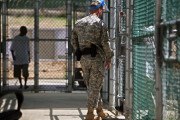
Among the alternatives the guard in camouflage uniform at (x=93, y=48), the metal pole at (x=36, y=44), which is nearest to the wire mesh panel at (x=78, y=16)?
the metal pole at (x=36, y=44)

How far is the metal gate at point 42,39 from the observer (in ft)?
34.0

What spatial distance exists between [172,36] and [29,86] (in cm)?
813

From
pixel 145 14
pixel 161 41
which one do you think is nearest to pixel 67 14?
pixel 145 14

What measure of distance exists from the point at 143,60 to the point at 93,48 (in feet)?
4.43

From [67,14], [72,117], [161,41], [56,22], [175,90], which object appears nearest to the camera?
[175,90]

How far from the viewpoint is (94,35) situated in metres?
5.62

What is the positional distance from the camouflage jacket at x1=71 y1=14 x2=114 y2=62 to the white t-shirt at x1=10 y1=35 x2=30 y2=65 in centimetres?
491

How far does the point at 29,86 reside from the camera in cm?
1106

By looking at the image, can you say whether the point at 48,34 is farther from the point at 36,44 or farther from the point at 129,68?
the point at 129,68

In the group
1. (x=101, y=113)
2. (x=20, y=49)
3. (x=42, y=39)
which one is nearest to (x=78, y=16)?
(x=42, y=39)

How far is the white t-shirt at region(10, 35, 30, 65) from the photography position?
1045 centimetres

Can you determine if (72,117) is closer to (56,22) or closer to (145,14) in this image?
(145,14)

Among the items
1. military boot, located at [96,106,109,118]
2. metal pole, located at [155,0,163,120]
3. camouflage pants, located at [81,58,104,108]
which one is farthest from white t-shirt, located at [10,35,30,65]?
metal pole, located at [155,0,163,120]

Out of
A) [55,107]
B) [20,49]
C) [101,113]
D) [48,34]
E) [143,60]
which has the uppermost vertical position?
[48,34]
